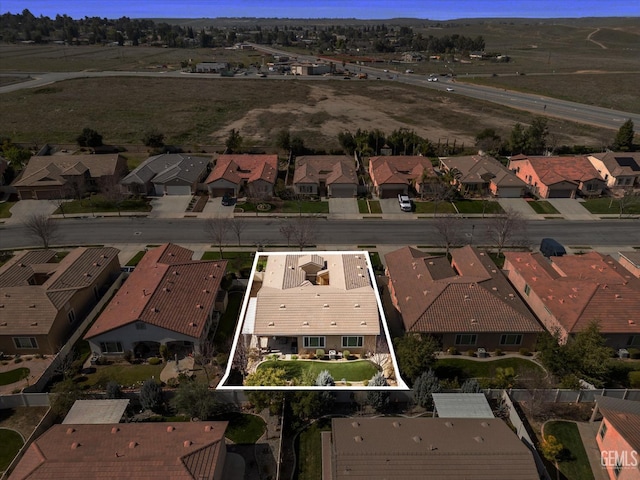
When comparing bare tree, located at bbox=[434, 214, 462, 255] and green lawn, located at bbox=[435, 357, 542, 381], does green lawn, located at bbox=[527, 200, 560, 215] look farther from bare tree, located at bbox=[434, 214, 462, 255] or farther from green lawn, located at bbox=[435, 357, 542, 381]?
green lawn, located at bbox=[435, 357, 542, 381]

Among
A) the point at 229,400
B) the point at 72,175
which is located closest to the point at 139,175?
the point at 72,175

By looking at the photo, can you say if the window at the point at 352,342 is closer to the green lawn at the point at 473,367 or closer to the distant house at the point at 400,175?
the green lawn at the point at 473,367

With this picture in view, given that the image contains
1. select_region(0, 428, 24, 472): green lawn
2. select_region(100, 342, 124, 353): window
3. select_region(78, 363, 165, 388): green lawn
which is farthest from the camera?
select_region(100, 342, 124, 353): window

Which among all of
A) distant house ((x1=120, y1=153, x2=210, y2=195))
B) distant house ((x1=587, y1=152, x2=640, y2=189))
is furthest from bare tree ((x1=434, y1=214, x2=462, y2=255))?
distant house ((x1=120, y1=153, x2=210, y2=195))

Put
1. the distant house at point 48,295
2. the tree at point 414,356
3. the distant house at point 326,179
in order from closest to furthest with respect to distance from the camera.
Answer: the tree at point 414,356
the distant house at point 48,295
the distant house at point 326,179

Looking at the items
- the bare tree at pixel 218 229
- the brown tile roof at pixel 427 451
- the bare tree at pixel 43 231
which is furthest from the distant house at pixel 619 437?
the bare tree at pixel 43 231

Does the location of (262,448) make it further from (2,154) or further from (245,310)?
(2,154)
